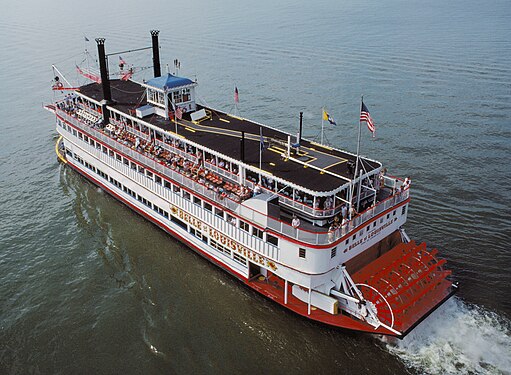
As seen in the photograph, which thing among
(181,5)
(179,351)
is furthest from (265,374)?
(181,5)

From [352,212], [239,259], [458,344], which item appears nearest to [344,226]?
[352,212]

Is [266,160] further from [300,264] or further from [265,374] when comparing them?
[265,374]

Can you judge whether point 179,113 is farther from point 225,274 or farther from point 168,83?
point 225,274

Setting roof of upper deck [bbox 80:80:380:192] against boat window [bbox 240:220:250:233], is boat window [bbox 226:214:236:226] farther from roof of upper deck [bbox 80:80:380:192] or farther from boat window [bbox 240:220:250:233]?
roof of upper deck [bbox 80:80:380:192]

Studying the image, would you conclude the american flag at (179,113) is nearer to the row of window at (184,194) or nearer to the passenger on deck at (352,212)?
the row of window at (184,194)

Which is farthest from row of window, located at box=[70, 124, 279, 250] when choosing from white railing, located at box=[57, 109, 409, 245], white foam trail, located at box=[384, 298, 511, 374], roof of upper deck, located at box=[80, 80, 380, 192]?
white foam trail, located at box=[384, 298, 511, 374]

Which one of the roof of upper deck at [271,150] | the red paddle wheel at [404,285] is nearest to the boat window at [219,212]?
the roof of upper deck at [271,150]
